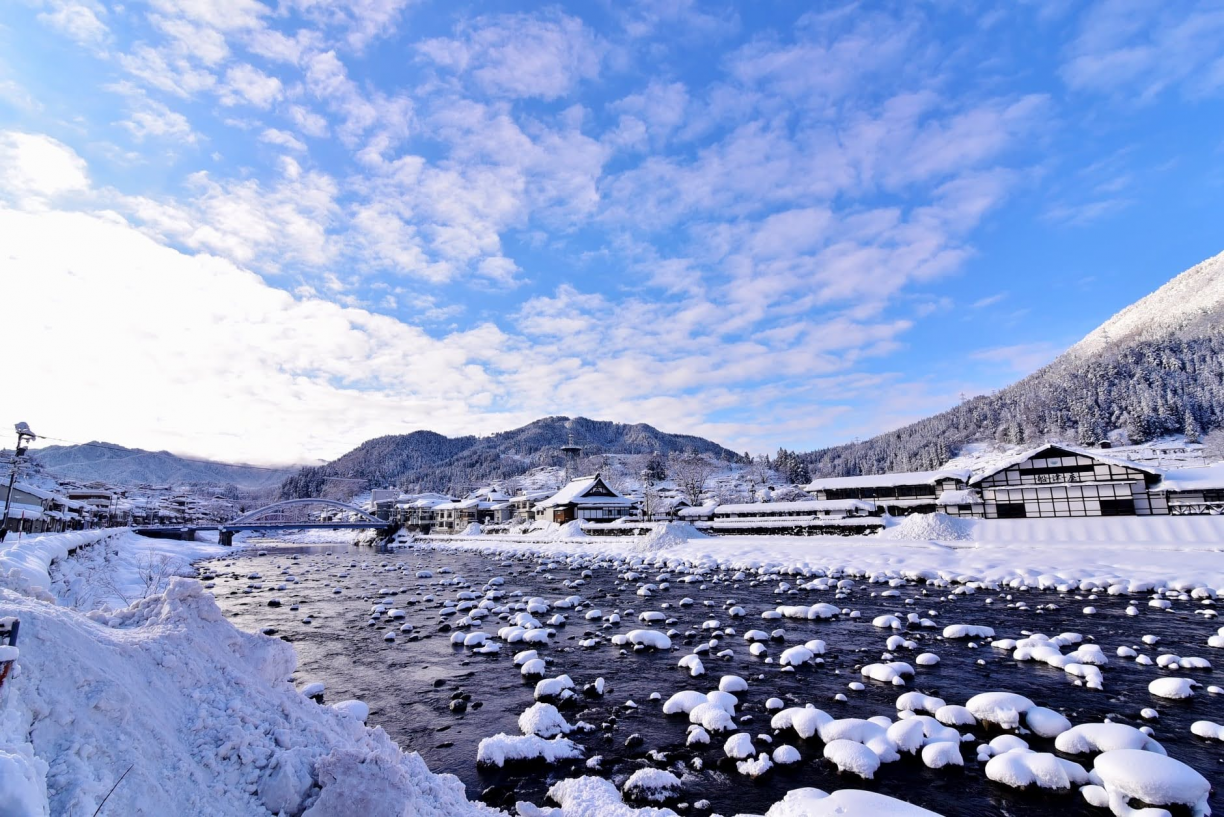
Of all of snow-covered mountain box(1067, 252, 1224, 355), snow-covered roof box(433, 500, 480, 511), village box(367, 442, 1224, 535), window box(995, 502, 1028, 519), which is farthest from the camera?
snow-covered mountain box(1067, 252, 1224, 355)

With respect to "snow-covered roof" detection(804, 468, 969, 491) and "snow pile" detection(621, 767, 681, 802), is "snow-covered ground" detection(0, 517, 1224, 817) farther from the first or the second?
"snow-covered roof" detection(804, 468, 969, 491)

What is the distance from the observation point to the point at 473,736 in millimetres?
9188

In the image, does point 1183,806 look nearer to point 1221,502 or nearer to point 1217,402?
point 1221,502

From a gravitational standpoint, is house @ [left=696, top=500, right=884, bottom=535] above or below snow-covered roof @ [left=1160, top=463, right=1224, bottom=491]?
below

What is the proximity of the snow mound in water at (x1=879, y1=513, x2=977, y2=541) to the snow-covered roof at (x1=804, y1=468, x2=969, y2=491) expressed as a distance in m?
15.3

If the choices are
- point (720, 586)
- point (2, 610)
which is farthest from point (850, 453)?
point (2, 610)

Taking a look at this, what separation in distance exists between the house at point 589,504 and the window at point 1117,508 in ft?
147

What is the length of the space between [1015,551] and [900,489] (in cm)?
2483

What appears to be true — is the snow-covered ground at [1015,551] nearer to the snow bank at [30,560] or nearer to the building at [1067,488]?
the building at [1067,488]

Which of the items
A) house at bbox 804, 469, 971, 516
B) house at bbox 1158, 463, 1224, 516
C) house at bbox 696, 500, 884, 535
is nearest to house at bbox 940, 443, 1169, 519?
house at bbox 1158, 463, 1224, 516

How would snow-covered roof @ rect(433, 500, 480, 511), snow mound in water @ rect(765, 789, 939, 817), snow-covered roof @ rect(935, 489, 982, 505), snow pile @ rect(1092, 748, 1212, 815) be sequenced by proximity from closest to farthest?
snow mound in water @ rect(765, 789, 939, 817) < snow pile @ rect(1092, 748, 1212, 815) < snow-covered roof @ rect(935, 489, 982, 505) < snow-covered roof @ rect(433, 500, 480, 511)

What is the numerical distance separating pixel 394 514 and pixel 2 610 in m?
114

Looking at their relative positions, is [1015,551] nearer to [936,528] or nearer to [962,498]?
[936,528]

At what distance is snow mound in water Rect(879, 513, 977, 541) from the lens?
33.3 m
